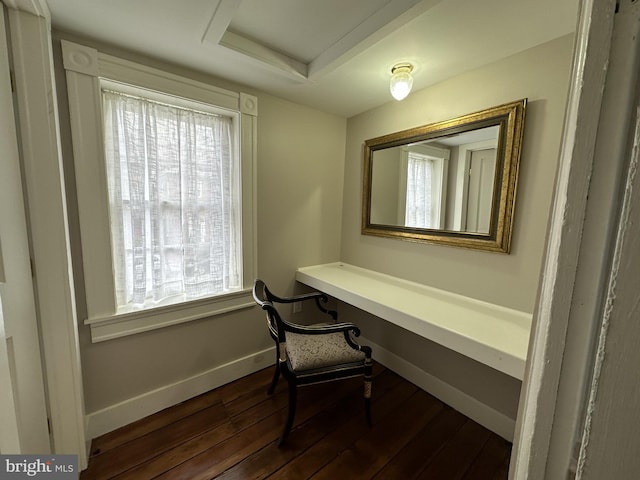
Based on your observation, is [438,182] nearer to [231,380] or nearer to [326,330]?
[326,330]

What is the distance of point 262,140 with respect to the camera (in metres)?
1.96

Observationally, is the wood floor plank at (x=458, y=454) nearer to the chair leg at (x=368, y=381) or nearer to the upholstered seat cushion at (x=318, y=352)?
the chair leg at (x=368, y=381)

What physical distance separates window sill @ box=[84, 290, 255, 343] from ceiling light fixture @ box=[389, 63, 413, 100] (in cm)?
168

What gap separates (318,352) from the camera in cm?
154

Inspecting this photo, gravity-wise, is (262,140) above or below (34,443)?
above

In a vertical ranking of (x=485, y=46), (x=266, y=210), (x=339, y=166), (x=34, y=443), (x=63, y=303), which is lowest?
(x=34, y=443)

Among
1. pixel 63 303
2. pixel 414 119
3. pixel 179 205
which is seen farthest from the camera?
pixel 414 119

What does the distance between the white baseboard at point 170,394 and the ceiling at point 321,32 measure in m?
2.06

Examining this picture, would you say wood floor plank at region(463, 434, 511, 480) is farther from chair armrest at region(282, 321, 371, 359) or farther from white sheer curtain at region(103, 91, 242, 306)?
white sheer curtain at region(103, 91, 242, 306)

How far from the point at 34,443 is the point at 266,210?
1.64 metres

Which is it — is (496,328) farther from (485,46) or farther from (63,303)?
(63,303)

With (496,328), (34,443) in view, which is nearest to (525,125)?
(496,328)

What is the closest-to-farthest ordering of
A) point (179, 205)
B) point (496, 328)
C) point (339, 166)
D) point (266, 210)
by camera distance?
point (496, 328), point (179, 205), point (266, 210), point (339, 166)

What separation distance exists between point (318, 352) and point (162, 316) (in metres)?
1.03
